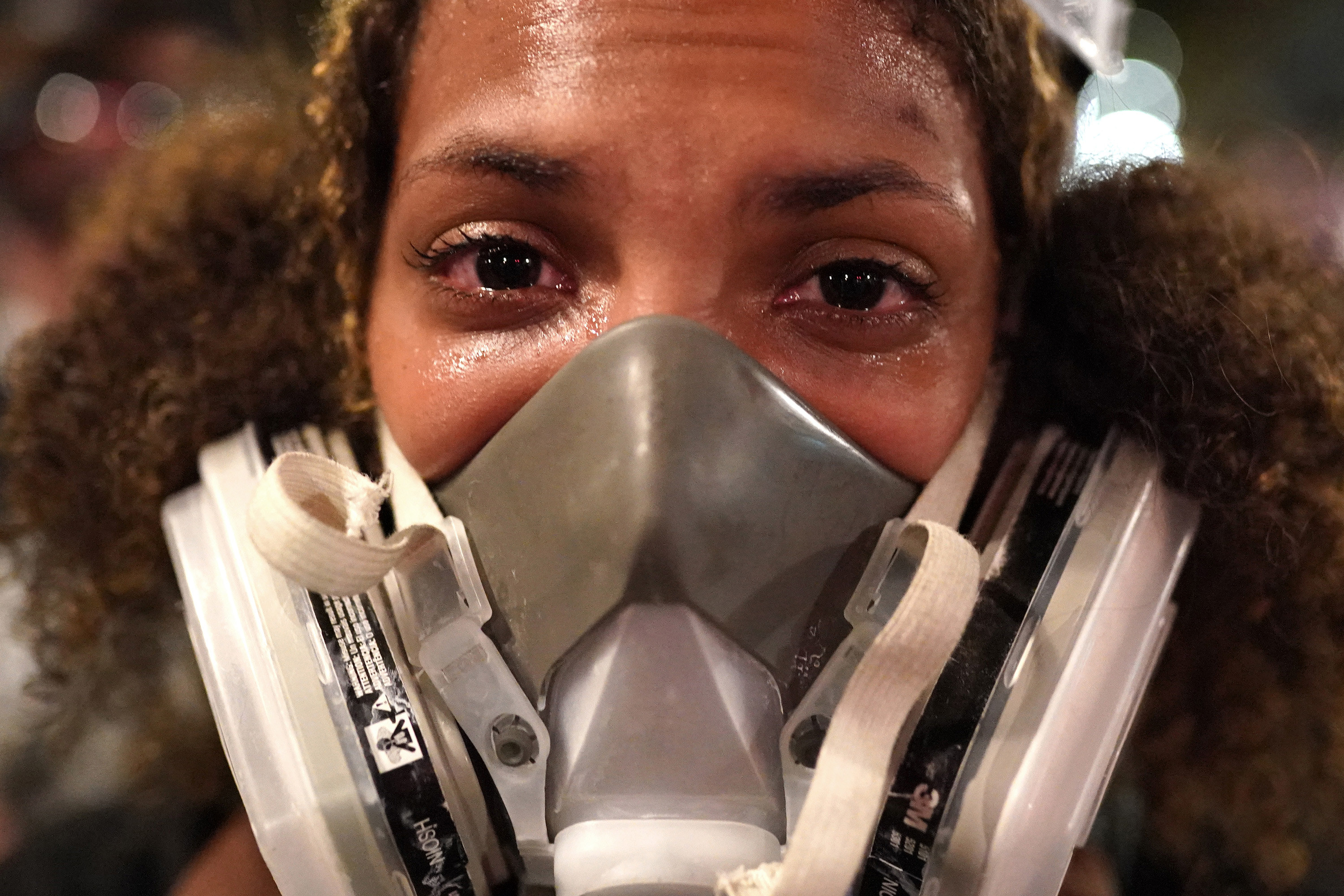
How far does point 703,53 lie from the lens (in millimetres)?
812

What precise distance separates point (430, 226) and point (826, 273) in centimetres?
35

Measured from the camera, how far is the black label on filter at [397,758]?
78 cm

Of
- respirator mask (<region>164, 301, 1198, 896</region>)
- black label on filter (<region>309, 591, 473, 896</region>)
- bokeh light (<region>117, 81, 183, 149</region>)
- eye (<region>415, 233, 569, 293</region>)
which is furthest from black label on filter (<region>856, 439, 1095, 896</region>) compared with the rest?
bokeh light (<region>117, 81, 183, 149</region>)

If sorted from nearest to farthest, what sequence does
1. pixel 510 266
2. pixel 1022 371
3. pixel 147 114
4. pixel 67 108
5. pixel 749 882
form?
1. pixel 749 882
2. pixel 510 266
3. pixel 1022 371
4. pixel 147 114
5. pixel 67 108

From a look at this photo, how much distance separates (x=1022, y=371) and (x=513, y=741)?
2.03 ft

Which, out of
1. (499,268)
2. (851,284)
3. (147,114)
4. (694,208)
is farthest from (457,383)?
(147,114)

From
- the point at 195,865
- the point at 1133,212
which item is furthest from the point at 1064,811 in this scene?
the point at 195,865

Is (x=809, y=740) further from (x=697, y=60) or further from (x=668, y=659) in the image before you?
(x=697, y=60)

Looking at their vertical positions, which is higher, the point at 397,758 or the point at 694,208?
the point at 694,208

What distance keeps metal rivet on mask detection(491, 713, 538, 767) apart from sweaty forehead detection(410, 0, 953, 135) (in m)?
0.50

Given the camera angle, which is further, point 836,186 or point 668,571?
point 836,186

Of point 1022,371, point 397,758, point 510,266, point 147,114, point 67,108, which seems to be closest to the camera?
point 397,758

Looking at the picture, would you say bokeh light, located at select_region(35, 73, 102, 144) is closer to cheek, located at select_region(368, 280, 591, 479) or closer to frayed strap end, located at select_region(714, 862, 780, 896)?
cheek, located at select_region(368, 280, 591, 479)

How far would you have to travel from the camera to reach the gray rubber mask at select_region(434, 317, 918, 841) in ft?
2.37
